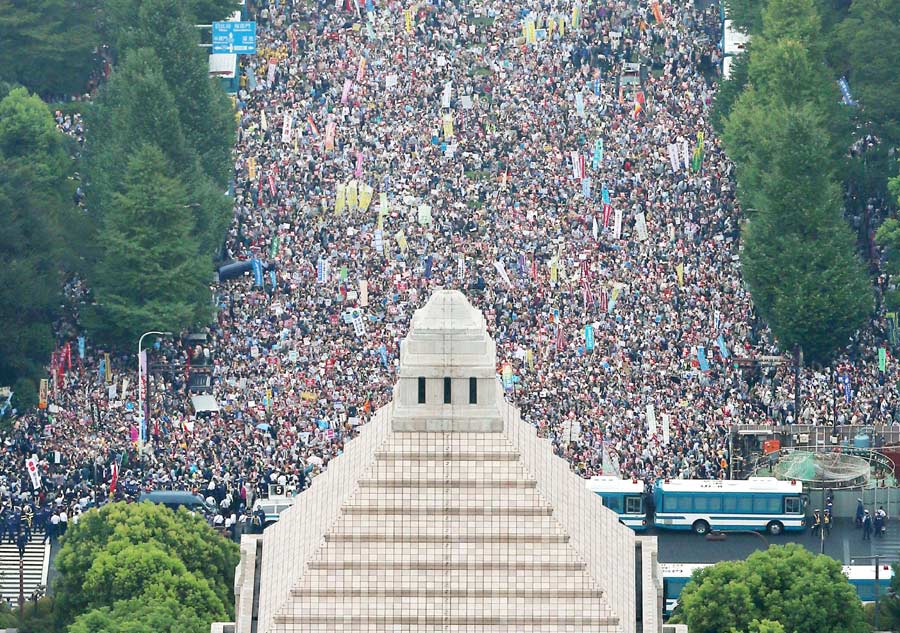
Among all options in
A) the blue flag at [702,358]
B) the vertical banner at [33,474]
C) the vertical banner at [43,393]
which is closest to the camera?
the vertical banner at [33,474]

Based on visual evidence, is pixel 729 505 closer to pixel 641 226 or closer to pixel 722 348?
pixel 722 348

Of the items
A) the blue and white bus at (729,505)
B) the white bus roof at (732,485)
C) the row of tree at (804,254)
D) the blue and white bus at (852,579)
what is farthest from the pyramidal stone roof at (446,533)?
the row of tree at (804,254)

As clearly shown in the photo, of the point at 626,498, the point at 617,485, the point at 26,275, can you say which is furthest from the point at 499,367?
the point at 26,275

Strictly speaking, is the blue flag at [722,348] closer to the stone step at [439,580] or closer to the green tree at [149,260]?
the green tree at [149,260]

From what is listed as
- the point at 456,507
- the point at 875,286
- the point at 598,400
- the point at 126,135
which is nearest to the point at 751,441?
the point at 598,400

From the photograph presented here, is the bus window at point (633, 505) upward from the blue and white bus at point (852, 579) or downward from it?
upward
